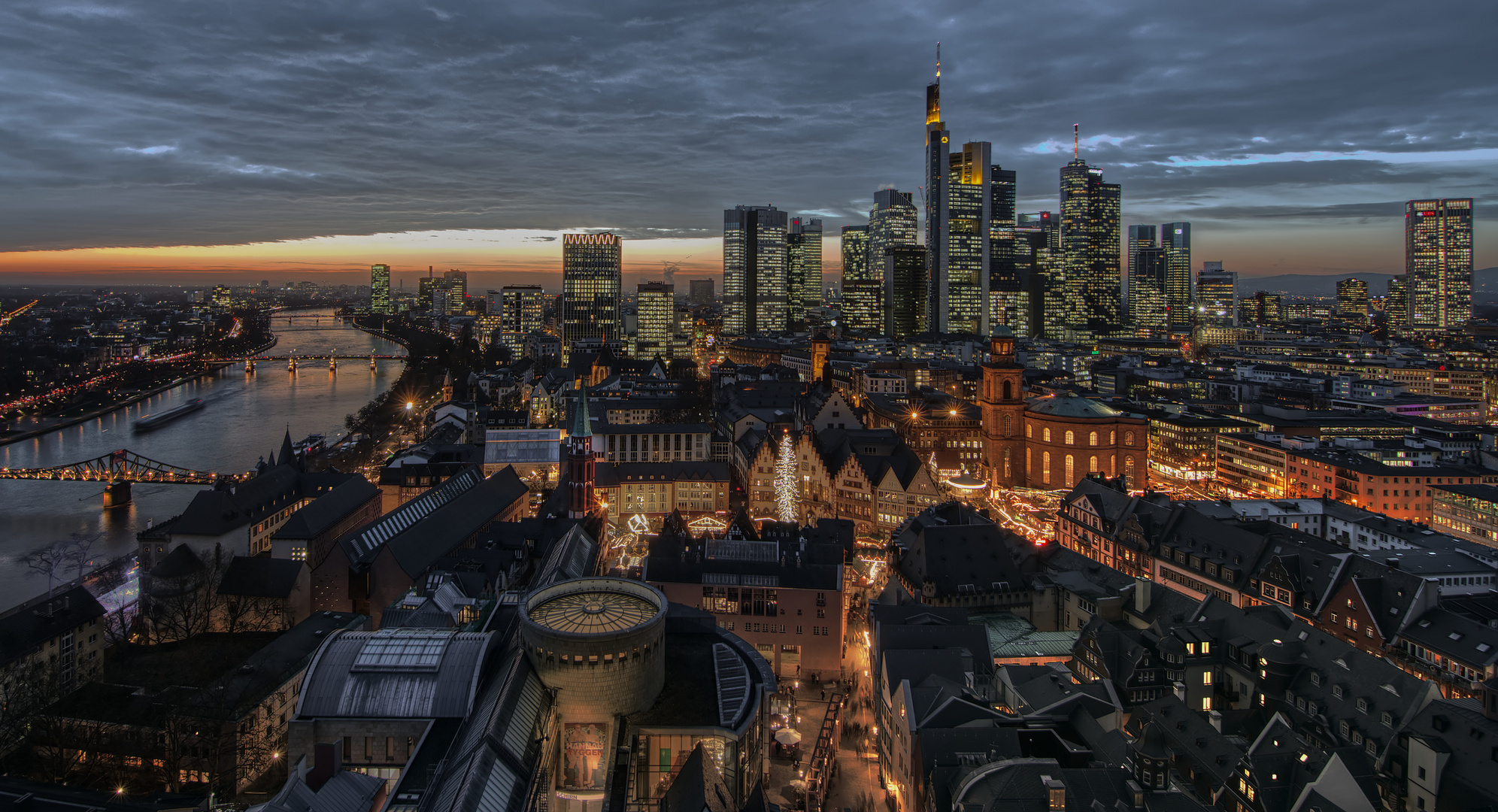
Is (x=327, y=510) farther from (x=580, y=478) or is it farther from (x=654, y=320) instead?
(x=654, y=320)

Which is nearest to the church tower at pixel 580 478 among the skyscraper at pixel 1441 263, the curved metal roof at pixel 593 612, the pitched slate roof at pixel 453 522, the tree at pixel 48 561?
the pitched slate roof at pixel 453 522

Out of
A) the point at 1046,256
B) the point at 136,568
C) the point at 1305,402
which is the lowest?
the point at 136,568

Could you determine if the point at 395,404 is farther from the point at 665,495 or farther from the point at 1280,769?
the point at 1280,769

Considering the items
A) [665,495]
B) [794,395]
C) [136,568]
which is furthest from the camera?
[794,395]

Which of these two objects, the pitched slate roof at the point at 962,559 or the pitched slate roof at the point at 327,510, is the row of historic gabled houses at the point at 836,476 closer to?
the pitched slate roof at the point at 962,559

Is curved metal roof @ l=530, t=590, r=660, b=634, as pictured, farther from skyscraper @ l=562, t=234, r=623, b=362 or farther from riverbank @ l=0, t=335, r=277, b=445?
skyscraper @ l=562, t=234, r=623, b=362

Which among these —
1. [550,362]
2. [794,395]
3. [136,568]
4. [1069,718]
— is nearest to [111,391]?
[550,362]
